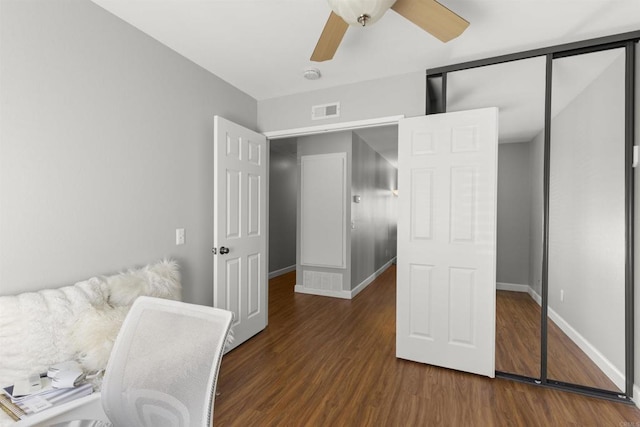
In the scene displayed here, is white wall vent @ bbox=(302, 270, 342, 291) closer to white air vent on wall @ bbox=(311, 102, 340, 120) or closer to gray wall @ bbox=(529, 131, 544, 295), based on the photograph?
white air vent on wall @ bbox=(311, 102, 340, 120)

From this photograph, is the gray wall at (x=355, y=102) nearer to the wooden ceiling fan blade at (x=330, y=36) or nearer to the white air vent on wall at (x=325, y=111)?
the white air vent on wall at (x=325, y=111)

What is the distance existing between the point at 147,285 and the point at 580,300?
10.2 feet

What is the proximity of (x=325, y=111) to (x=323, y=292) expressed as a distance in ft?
9.57

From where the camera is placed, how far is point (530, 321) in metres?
2.44

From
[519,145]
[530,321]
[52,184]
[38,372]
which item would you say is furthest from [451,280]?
[52,184]

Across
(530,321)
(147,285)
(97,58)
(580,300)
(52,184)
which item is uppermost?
(97,58)

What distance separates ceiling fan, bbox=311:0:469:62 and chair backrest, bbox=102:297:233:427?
1.45 m

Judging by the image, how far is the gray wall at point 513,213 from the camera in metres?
2.44

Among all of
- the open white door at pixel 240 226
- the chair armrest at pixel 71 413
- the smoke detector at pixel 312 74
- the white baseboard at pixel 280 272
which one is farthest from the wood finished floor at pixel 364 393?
the white baseboard at pixel 280 272

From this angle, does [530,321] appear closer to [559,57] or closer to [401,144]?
[401,144]

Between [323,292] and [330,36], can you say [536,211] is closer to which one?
[330,36]

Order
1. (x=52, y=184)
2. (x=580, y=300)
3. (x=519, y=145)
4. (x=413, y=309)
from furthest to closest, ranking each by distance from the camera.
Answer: (x=413, y=309), (x=519, y=145), (x=580, y=300), (x=52, y=184)

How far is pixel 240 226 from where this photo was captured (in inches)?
118

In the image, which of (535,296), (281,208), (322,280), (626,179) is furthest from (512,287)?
(281,208)
